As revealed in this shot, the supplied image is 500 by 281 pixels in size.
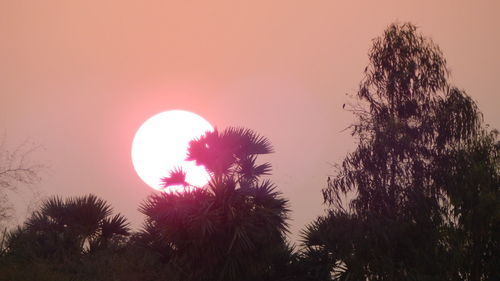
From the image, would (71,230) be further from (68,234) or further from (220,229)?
(220,229)

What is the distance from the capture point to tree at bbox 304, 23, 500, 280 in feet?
77.4

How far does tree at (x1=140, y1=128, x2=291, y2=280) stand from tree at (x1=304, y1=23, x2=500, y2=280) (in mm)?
2537

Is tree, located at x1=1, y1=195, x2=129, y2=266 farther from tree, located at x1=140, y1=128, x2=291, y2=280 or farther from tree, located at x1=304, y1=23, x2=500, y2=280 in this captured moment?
tree, located at x1=304, y1=23, x2=500, y2=280

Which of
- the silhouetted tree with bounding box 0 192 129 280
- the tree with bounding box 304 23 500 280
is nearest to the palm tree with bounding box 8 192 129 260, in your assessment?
the silhouetted tree with bounding box 0 192 129 280

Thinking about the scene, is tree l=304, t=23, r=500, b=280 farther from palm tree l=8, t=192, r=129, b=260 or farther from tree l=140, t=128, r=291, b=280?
palm tree l=8, t=192, r=129, b=260

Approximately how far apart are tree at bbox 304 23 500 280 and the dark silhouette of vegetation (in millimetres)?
40

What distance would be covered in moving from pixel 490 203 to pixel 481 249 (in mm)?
1887

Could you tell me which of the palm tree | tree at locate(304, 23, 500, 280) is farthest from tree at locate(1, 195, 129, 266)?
tree at locate(304, 23, 500, 280)

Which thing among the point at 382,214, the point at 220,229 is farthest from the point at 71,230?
the point at 382,214

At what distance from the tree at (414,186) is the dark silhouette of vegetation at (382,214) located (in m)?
0.04

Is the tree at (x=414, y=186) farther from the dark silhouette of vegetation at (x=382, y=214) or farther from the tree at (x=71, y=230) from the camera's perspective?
the tree at (x=71, y=230)

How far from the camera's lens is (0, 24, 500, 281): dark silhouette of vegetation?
23688mm

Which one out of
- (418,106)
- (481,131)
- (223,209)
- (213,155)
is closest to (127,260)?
(223,209)

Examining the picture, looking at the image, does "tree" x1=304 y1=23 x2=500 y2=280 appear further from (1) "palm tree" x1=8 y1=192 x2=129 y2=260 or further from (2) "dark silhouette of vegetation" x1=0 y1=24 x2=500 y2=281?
(1) "palm tree" x1=8 y1=192 x2=129 y2=260
